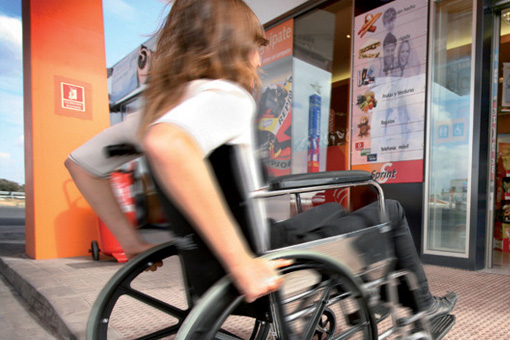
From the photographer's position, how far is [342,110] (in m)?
4.02

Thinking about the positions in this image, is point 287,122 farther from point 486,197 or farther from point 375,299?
point 375,299

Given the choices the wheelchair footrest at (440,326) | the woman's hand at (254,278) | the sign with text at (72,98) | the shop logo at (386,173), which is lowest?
the wheelchair footrest at (440,326)

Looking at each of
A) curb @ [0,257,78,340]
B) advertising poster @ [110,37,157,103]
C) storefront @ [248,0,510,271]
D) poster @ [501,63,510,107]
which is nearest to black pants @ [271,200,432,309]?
curb @ [0,257,78,340]

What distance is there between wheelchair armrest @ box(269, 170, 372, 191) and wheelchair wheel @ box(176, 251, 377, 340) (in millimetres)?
140

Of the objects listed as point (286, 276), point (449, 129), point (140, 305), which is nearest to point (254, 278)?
point (286, 276)

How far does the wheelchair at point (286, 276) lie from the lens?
25.8 inches

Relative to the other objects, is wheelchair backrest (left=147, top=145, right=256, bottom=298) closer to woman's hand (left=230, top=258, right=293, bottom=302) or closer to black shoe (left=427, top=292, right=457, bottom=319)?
woman's hand (left=230, top=258, right=293, bottom=302)

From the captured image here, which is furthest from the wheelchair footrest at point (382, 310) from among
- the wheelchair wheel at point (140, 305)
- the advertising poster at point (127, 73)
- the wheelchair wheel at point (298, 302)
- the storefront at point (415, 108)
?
the advertising poster at point (127, 73)

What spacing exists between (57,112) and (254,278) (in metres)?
3.64

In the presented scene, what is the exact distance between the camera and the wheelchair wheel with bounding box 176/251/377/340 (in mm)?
627

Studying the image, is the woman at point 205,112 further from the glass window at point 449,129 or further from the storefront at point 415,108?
the glass window at point 449,129

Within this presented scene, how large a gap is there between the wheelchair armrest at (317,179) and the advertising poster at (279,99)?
3.45 meters

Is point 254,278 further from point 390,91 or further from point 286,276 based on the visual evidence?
point 390,91

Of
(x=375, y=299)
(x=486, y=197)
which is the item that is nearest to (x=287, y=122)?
(x=486, y=197)
